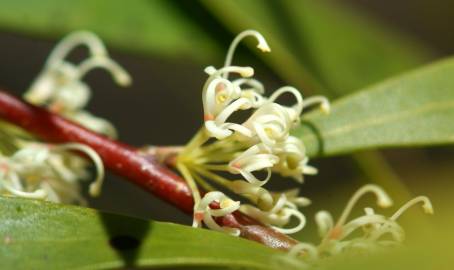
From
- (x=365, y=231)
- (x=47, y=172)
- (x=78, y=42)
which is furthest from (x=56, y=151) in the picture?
(x=365, y=231)

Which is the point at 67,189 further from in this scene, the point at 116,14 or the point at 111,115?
the point at 111,115

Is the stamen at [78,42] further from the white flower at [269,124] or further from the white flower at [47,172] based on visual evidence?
the white flower at [269,124]

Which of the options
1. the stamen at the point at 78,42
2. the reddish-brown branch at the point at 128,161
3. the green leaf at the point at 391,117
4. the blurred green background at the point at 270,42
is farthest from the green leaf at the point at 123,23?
the green leaf at the point at 391,117

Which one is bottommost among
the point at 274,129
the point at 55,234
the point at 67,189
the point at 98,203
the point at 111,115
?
the point at 55,234

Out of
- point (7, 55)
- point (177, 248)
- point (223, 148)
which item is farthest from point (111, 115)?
point (177, 248)

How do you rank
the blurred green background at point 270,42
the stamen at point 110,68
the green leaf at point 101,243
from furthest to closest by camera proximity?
1. the blurred green background at point 270,42
2. the stamen at point 110,68
3. the green leaf at point 101,243

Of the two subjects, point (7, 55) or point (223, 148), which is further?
point (7, 55)

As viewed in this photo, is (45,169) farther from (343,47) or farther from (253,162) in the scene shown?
(343,47)
